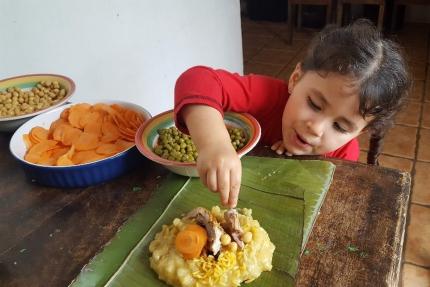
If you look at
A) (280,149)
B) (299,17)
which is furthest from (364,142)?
(299,17)

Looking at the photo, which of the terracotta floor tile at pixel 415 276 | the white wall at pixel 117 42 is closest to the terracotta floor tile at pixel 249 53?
the white wall at pixel 117 42

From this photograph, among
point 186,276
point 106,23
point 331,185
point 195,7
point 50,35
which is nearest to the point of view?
point 186,276

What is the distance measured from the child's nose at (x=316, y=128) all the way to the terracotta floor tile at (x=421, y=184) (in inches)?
45.6

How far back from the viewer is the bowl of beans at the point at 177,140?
702 mm

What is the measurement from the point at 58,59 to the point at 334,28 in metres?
0.93

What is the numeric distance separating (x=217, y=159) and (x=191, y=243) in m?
0.13

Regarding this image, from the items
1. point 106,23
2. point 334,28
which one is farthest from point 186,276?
point 106,23

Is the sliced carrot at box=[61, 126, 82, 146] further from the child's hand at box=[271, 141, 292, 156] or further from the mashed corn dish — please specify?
the child's hand at box=[271, 141, 292, 156]

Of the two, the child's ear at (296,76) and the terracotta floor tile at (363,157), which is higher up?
the child's ear at (296,76)

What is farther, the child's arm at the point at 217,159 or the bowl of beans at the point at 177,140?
the bowl of beans at the point at 177,140

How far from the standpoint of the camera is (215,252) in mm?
554

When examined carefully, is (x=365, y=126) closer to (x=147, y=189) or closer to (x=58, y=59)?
(x=147, y=189)

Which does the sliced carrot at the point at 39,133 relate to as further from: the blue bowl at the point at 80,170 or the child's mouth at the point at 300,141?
the child's mouth at the point at 300,141

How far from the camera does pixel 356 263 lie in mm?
539
